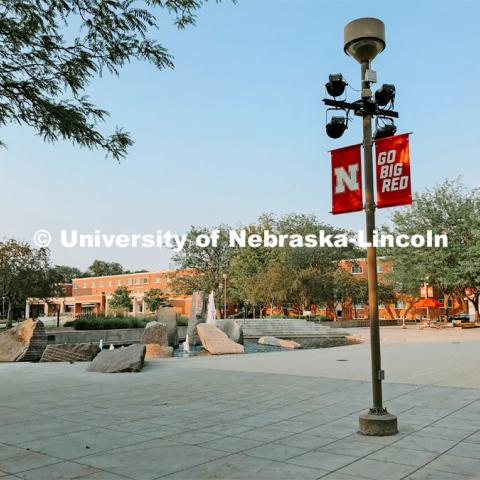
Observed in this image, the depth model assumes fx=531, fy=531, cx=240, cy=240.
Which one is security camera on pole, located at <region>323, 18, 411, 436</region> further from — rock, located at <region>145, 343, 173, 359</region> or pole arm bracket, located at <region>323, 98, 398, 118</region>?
rock, located at <region>145, 343, 173, 359</region>

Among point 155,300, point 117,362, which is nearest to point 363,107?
point 117,362

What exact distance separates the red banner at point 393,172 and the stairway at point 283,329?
2758 cm

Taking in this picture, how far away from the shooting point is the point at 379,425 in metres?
6.12

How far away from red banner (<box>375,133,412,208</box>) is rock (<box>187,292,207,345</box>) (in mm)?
22057

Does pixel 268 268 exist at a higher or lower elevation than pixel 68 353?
higher

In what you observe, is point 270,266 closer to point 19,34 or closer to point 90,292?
point 19,34

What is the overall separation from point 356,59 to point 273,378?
710 cm

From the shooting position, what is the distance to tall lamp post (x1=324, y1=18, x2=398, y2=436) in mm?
6398

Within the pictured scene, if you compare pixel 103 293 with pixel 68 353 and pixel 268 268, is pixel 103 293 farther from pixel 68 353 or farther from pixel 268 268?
pixel 68 353

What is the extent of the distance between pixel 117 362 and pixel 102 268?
136m

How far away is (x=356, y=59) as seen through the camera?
6.90m

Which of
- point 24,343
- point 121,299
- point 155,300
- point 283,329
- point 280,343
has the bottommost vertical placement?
point 280,343

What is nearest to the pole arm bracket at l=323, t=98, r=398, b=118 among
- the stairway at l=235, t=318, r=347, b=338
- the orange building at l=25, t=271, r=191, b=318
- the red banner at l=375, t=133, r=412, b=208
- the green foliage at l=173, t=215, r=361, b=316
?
the red banner at l=375, t=133, r=412, b=208

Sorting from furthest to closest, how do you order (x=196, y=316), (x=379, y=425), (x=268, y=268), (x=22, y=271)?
(x=268, y=268) < (x=22, y=271) < (x=196, y=316) < (x=379, y=425)
